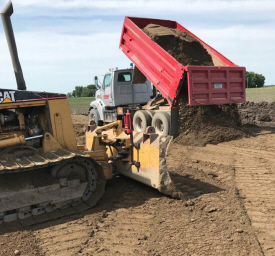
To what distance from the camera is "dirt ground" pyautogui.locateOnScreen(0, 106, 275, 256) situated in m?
3.68

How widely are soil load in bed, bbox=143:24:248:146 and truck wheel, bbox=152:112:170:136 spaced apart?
41cm

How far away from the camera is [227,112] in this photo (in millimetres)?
10844

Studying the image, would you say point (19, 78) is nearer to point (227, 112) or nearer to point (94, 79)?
point (227, 112)

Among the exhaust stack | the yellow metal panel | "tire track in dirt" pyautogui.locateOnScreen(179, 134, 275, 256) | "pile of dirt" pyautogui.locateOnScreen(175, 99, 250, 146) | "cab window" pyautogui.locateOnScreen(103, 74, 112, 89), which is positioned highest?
the exhaust stack

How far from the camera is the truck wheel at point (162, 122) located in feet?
33.0

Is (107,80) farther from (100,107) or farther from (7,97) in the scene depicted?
(7,97)

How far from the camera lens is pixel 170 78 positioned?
31.3 feet

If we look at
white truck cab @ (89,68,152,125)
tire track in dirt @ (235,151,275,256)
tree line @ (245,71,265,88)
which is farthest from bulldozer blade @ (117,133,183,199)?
tree line @ (245,71,265,88)

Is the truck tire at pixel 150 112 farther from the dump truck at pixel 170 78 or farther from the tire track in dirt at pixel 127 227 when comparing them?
the tire track in dirt at pixel 127 227

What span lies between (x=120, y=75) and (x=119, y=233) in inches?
353

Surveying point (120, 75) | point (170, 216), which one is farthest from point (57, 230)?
point (120, 75)

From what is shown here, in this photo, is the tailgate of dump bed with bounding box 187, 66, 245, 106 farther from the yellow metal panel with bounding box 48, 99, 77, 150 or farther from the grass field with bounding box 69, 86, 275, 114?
the grass field with bounding box 69, 86, 275, 114

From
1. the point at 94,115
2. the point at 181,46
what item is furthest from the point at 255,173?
the point at 94,115

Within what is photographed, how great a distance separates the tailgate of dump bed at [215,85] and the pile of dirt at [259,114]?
3.98 metres
